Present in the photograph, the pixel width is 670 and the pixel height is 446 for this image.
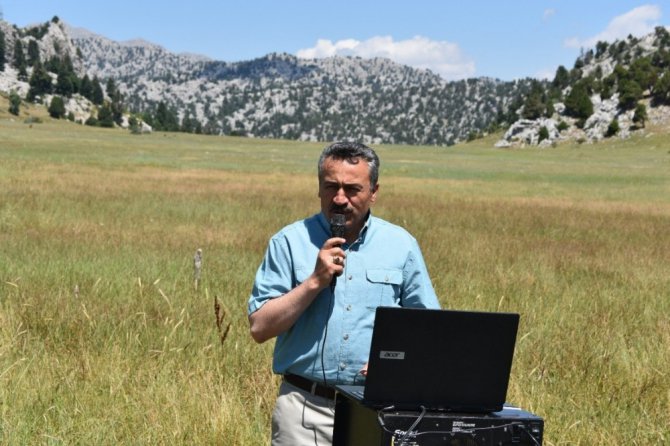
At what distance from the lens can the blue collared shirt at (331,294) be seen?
335 cm

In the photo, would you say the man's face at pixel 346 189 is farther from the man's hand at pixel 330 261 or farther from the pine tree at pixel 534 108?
the pine tree at pixel 534 108

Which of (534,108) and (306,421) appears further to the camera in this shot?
(534,108)

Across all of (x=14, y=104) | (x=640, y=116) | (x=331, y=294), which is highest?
(x=640, y=116)

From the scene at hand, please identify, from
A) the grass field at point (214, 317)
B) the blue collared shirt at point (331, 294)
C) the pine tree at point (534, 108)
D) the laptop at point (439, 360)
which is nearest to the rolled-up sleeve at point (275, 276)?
the blue collared shirt at point (331, 294)

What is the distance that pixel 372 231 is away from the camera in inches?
137

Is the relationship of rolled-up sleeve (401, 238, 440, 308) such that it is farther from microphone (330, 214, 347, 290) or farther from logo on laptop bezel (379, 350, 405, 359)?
logo on laptop bezel (379, 350, 405, 359)

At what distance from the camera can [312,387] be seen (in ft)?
11.1

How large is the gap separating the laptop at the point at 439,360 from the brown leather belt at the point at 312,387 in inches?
21.3

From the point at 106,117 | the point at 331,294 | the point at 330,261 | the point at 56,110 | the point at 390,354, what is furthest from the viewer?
the point at 106,117

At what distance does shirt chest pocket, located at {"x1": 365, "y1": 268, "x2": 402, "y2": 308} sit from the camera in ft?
11.1

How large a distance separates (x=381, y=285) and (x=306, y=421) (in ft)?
2.21

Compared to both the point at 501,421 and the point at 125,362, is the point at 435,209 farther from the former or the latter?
the point at 501,421

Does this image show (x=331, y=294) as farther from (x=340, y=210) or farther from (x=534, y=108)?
(x=534, y=108)

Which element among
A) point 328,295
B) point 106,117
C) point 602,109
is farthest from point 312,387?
point 106,117
